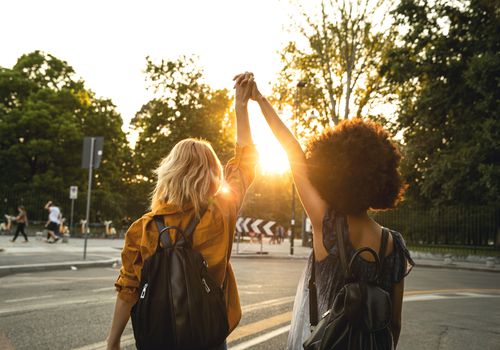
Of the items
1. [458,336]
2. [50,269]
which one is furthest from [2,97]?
[458,336]

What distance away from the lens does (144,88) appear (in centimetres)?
4491

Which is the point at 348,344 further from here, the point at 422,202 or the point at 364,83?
the point at 364,83

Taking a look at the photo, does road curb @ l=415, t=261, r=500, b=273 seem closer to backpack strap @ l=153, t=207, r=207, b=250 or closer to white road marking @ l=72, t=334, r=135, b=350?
white road marking @ l=72, t=334, r=135, b=350

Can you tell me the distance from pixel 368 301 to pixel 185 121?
4186cm

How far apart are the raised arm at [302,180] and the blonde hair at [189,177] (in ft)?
1.14

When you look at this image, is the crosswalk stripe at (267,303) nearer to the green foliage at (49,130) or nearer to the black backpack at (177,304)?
the black backpack at (177,304)

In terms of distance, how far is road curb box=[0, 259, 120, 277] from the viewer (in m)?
12.3

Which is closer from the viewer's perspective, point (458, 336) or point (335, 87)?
point (458, 336)

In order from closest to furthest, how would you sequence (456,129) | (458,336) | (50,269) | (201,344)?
(201,344), (458,336), (50,269), (456,129)

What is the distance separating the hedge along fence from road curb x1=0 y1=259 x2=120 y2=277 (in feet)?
50.1

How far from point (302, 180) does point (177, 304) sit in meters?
0.77

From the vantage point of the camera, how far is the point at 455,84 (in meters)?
25.6

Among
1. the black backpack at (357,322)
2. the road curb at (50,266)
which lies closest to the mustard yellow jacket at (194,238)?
the black backpack at (357,322)

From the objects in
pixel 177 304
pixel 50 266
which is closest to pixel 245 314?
pixel 177 304
